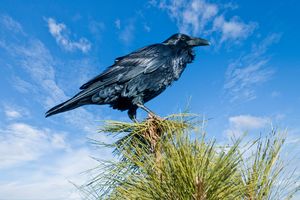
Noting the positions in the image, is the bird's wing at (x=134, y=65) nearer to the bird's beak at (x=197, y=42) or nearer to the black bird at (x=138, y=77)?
the black bird at (x=138, y=77)

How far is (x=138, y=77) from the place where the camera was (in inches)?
120

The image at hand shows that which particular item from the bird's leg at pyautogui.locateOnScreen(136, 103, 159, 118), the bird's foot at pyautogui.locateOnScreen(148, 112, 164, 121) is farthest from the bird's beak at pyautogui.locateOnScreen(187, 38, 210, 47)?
the bird's foot at pyautogui.locateOnScreen(148, 112, 164, 121)

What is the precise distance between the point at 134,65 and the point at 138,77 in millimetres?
190

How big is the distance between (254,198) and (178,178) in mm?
433

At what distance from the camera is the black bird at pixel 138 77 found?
2982 millimetres

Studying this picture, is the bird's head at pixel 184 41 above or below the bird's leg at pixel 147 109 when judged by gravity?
above

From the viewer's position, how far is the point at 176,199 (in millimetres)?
1637

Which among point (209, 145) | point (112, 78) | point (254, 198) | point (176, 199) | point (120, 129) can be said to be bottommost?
point (254, 198)

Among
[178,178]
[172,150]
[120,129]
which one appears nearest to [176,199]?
[178,178]

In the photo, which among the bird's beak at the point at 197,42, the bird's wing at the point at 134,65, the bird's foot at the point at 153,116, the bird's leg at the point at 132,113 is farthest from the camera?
the bird's beak at the point at 197,42

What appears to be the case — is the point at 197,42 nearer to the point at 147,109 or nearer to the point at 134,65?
the point at 134,65

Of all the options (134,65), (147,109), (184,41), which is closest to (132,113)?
(147,109)

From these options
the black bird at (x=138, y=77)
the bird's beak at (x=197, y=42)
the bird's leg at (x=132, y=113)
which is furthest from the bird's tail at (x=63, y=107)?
the bird's beak at (x=197, y=42)

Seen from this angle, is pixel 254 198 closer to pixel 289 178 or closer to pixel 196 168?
pixel 289 178
